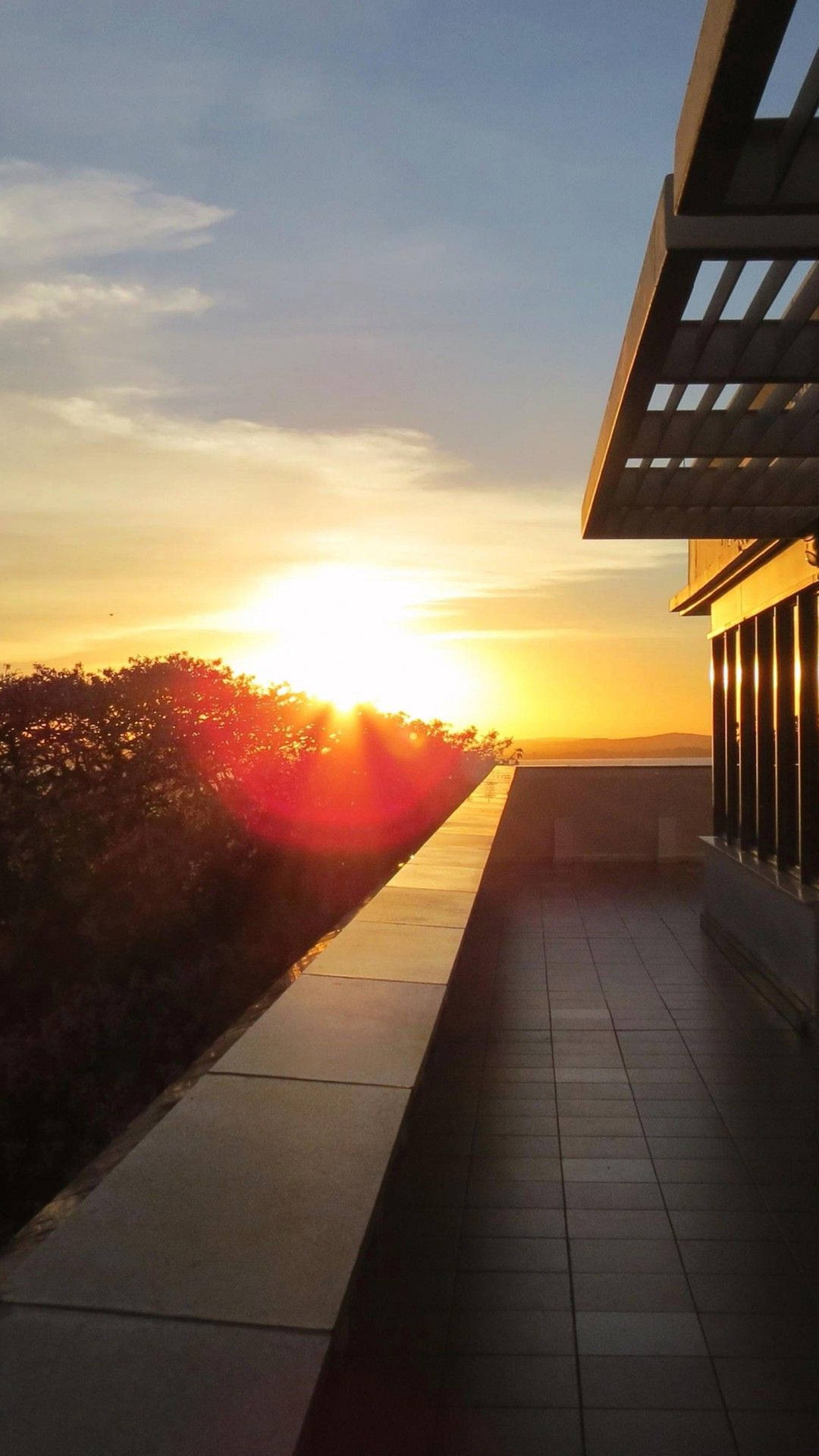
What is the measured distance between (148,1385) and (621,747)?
1037 inches

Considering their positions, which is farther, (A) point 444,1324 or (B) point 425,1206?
(B) point 425,1206

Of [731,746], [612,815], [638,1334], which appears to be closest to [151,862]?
[731,746]

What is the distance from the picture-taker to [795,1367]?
268 cm

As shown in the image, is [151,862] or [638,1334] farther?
[151,862]

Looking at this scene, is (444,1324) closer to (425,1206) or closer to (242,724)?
(425,1206)

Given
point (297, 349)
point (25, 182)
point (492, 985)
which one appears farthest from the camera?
point (297, 349)

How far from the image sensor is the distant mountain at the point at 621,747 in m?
16.1

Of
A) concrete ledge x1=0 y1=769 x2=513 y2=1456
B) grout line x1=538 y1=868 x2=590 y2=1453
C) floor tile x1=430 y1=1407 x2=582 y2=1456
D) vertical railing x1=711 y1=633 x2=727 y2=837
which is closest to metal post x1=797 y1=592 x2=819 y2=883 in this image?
grout line x1=538 y1=868 x2=590 y2=1453

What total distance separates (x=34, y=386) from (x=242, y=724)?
3960mm

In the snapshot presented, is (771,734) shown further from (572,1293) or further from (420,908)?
(572,1293)

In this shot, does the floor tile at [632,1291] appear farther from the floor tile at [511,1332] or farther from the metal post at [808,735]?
the metal post at [808,735]

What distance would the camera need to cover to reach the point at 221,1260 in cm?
224

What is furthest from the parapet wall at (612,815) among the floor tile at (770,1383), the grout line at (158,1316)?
the grout line at (158,1316)

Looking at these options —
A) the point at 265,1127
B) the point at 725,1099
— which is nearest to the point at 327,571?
the point at 725,1099
